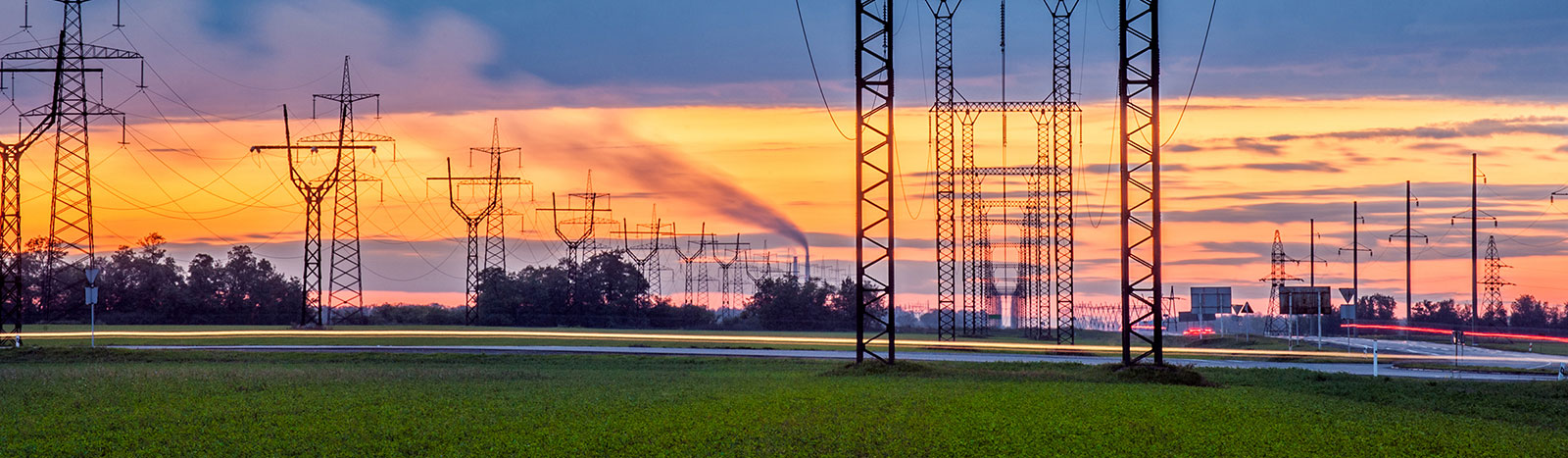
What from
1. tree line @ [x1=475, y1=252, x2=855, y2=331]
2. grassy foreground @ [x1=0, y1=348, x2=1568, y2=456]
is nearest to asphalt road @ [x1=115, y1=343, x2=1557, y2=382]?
grassy foreground @ [x1=0, y1=348, x2=1568, y2=456]

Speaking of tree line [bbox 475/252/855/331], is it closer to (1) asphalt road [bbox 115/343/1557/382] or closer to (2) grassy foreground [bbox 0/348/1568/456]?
(1) asphalt road [bbox 115/343/1557/382]

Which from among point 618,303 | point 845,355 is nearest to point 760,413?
point 845,355

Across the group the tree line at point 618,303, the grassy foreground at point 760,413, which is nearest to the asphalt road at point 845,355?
the grassy foreground at point 760,413

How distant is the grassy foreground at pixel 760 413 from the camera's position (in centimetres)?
1905

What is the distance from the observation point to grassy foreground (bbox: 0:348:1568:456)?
19047 millimetres

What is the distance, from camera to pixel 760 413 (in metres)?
24.3

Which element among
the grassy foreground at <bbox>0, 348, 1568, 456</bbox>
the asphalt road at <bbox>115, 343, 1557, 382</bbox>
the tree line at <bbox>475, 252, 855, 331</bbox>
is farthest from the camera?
the tree line at <bbox>475, 252, 855, 331</bbox>

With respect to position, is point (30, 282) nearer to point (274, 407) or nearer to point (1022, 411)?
point (274, 407)

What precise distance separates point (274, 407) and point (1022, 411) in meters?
14.2

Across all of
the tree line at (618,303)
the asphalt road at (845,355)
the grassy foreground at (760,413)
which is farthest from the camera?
the tree line at (618,303)

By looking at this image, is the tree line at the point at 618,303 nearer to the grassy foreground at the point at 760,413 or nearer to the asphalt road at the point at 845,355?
the asphalt road at the point at 845,355

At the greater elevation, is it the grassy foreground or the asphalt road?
the grassy foreground

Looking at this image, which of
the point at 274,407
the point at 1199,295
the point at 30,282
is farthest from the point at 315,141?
the point at 274,407

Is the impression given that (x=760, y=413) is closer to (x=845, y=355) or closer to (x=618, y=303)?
(x=845, y=355)
